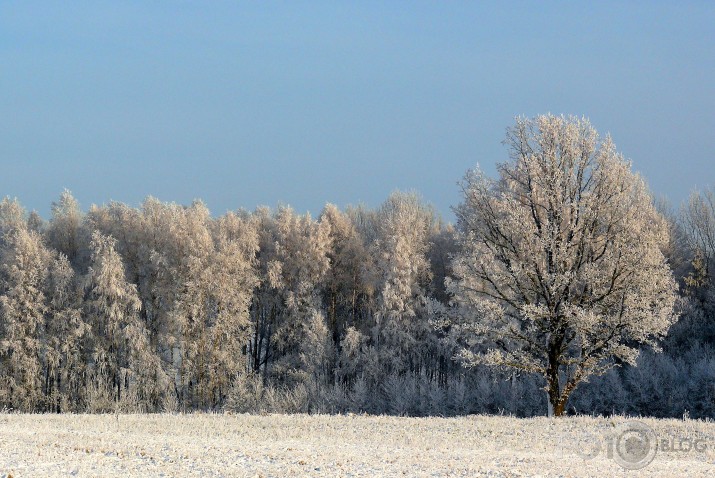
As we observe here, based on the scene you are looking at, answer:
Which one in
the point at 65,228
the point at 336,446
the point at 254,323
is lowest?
the point at 336,446

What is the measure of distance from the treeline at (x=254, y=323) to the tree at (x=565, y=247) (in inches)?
652

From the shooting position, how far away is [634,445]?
18.6m

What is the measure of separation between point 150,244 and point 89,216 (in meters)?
5.69

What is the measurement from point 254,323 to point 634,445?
143 feet

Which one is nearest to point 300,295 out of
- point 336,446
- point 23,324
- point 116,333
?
point 116,333

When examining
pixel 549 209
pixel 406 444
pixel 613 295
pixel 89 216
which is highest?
pixel 89 216

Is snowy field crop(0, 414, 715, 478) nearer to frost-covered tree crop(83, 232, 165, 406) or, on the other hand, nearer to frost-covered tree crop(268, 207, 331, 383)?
frost-covered tree crop(83, 232, 165, 406)

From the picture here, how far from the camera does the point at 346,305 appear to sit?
6419cm

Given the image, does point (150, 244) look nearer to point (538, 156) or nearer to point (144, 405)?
point (144, 405)

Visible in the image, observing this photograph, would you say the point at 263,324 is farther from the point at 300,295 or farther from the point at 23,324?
the point at 23,324

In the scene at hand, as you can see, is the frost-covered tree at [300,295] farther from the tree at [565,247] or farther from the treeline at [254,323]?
the tree at [565,247]

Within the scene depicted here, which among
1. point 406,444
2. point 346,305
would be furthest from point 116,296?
point 406,444

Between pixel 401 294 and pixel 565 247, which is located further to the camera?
pixel 401 294

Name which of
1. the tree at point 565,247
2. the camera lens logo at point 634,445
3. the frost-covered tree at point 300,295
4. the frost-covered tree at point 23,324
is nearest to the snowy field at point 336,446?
the camera lens logo at point 634,445
